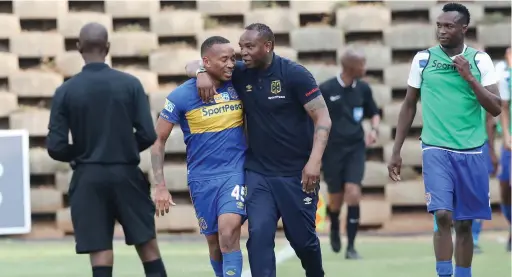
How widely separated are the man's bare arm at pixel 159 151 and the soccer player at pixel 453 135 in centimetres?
179

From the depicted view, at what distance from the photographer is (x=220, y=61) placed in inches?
331

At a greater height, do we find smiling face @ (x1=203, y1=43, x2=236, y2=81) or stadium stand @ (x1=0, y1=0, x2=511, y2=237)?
smiling face @ (x1=203, y1=43, x2=236, y2=81)

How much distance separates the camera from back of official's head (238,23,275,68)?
27.1ft

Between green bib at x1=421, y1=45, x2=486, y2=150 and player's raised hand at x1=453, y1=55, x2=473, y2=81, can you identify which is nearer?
player's raised hand at x1=453, y1=55, x2=473, y2=81

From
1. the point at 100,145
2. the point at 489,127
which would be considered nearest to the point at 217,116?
the point at 100,145

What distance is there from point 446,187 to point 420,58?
101 cm

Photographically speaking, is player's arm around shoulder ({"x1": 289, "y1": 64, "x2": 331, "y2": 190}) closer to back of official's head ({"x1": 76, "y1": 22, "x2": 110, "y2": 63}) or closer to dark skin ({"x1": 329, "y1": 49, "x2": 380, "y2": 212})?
back of official's head ({"x1": 76, "y1": 22, "x2": 110, "y2": 63})

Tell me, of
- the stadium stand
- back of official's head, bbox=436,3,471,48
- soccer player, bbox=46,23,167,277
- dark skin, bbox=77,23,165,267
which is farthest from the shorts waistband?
the stadium stand

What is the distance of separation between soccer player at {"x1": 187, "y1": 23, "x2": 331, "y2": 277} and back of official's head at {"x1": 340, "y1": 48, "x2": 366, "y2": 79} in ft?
14.5

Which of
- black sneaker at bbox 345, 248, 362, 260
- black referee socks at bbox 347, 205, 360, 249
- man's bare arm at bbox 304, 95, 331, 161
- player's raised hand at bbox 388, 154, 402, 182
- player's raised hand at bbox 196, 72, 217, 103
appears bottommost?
black sneaker at bbox 345, 248, 362, 260

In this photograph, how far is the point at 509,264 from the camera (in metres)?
11.7

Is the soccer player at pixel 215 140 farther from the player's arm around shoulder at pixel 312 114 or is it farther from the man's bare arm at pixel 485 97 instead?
the man's bare arm at pixel 485 97

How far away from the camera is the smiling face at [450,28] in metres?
8.73

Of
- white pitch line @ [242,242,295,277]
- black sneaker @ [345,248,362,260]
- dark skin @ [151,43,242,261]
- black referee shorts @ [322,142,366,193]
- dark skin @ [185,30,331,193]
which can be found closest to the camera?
dark skin @ [185,30,331,193]
